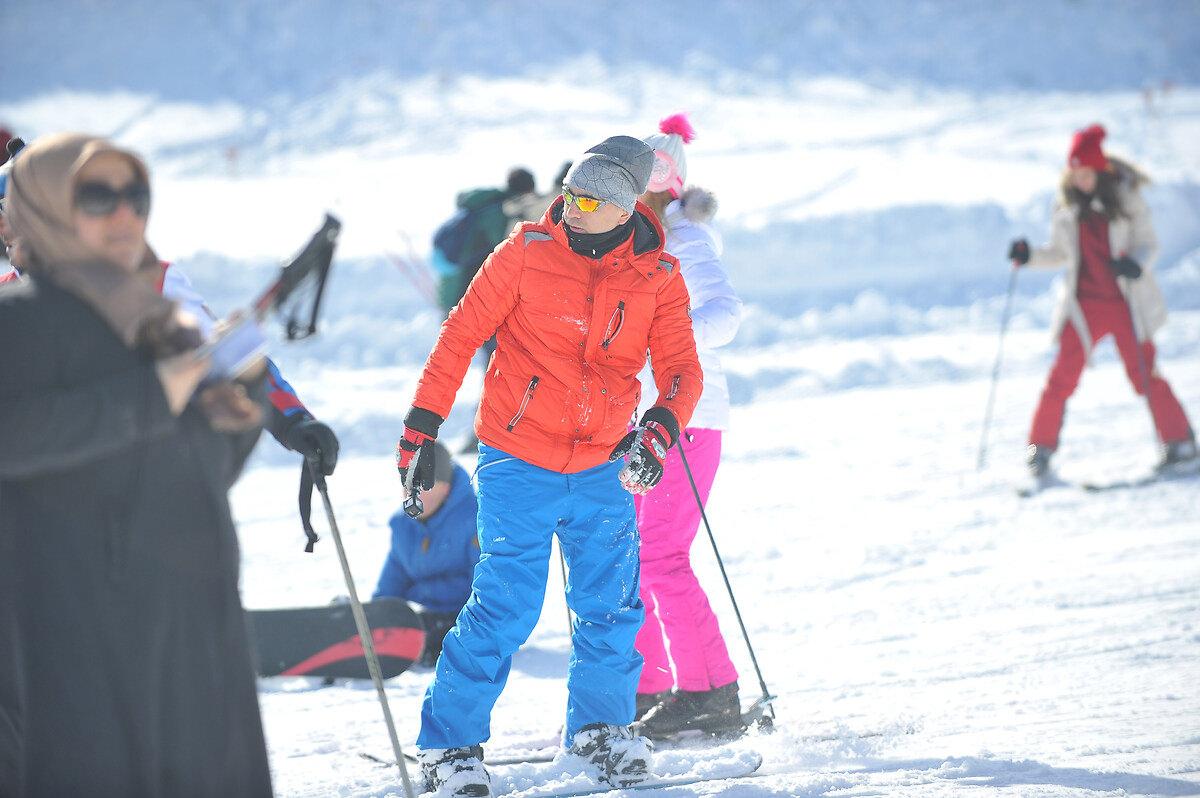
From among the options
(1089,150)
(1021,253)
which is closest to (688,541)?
(1021,253)

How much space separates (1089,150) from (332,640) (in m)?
5.18

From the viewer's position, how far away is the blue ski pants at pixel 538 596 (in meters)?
3.38

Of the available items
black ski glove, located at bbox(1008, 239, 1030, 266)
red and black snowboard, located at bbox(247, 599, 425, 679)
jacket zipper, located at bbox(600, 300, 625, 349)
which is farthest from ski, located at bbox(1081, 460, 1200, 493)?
jacket zipper, located at bbox(600, 300, 625, 349)

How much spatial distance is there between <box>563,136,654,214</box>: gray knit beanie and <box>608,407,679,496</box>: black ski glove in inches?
22.7

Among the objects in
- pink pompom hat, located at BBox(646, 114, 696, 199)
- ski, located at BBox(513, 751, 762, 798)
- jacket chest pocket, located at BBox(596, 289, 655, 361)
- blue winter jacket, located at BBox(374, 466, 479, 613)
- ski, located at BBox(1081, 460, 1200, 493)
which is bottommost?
ski, located at BBox(513, 751, 762, 798)

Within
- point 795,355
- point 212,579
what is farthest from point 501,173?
point 212,579

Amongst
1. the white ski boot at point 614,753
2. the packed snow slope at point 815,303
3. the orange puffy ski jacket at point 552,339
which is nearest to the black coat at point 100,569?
the packed snow slope at point 815,303

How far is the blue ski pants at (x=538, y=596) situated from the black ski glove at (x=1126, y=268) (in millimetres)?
5015

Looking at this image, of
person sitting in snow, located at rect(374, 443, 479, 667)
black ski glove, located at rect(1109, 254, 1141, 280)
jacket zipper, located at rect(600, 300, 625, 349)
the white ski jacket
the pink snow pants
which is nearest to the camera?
jacket zipper, located at rect(600, 300, 625, 349)

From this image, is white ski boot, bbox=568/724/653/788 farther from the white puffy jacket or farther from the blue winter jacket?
the blue winter jacket

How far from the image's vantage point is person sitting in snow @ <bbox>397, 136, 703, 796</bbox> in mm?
3369

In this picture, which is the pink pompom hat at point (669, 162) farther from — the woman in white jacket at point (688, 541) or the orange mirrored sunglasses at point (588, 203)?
the orange mirrored sunglasses at point (588, 203)

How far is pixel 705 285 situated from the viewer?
13.5 feet

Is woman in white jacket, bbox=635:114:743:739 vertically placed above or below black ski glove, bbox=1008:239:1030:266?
below
